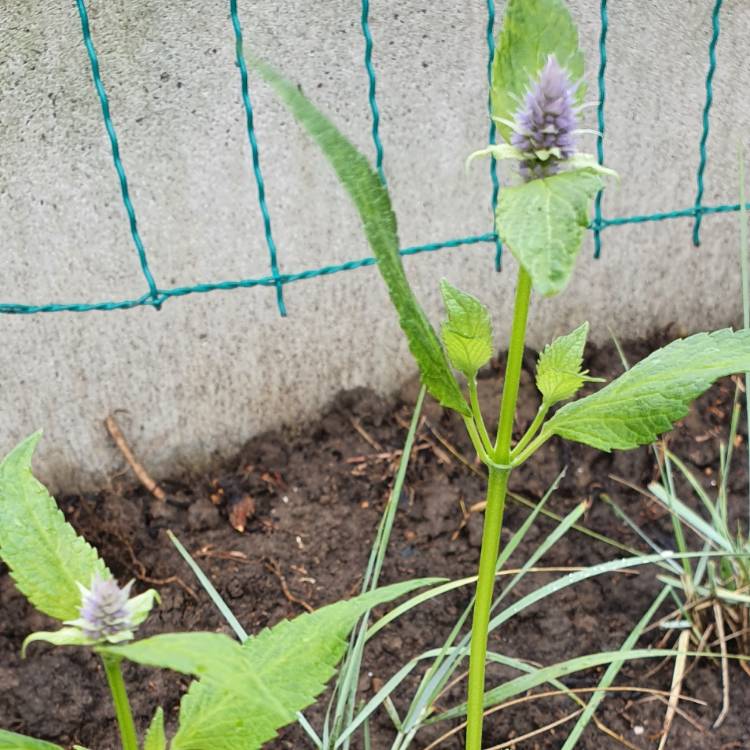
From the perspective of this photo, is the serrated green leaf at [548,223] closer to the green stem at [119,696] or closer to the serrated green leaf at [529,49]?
the serrated green leaf at [529,49]

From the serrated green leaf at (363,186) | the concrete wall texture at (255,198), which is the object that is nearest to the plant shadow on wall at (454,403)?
the serrated green leaf at (363,186)

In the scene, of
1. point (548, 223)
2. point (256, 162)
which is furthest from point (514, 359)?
point (256, 162)

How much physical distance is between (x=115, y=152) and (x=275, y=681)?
975mm

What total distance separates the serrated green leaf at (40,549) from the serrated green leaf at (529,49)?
0.53 m

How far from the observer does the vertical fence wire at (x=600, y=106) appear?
5.70ft

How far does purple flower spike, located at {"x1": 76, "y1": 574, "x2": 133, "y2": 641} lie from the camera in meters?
0.80

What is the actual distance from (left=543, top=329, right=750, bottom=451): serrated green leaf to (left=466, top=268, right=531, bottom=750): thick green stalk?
5cm

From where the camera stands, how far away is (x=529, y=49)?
923 mm

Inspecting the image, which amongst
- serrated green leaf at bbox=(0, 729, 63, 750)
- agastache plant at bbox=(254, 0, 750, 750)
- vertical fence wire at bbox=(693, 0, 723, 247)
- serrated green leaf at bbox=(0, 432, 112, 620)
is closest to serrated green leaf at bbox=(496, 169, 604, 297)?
agastache plant at bbox=(254, 0, 750, 750)

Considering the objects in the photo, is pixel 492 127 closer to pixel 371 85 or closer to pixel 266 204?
pixel 371 85

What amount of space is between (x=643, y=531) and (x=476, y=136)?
759 mm

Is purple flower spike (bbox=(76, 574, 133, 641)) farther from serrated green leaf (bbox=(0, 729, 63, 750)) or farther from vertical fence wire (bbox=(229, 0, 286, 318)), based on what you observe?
vertical fence wire (bbox=(229, 0, 286, 318))

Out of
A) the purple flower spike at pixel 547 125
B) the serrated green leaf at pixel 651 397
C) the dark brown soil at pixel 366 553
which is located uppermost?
the purple flower spike at pixel 547 125

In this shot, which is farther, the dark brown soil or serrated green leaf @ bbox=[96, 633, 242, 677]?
the dark brown soil
